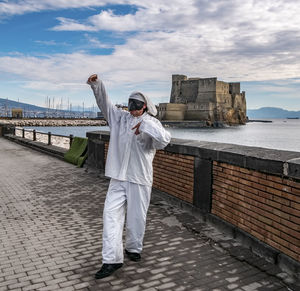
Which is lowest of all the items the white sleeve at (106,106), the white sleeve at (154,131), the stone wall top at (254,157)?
the stone wall top at (254,157)

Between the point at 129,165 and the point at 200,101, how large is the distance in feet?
388

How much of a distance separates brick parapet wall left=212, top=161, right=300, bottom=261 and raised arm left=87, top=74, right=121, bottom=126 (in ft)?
6.21

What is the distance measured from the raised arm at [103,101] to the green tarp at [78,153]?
302 inches

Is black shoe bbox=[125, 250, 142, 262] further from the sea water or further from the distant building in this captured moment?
the distant building

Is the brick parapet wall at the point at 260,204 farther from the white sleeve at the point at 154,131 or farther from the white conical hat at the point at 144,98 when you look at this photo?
the white conical hat at the point at 144,98

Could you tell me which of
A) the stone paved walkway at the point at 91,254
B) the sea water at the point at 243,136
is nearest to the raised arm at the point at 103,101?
the stone paved walkway at the point at 91,254

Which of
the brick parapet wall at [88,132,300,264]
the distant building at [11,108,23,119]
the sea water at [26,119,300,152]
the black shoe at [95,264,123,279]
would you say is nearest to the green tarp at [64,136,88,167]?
the brick parapet wall at [88,132,300,264]

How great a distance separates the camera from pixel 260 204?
432cm

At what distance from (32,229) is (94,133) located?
539cm

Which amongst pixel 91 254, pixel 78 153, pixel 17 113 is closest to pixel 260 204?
pixel 91 254

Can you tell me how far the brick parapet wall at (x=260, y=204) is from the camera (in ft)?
12.5

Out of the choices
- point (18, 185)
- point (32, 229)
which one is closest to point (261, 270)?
point (32, 229)

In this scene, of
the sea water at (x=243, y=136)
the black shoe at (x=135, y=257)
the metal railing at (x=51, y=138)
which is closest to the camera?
the black shoe at (x=135, y=257)

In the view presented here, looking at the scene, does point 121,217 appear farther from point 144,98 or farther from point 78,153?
point 78,153
